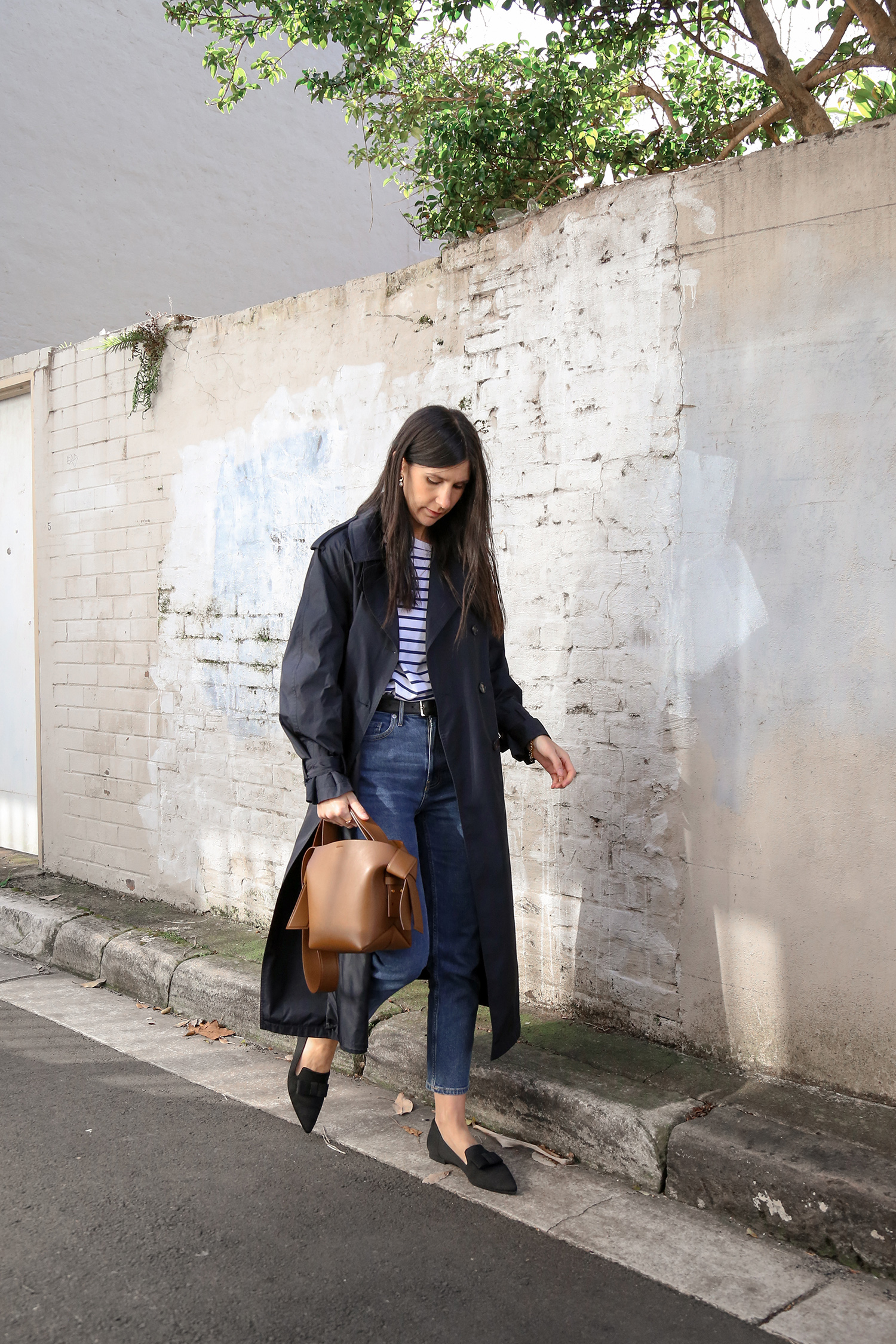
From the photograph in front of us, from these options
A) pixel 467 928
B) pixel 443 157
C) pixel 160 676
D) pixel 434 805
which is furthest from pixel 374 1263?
pixel 443 157

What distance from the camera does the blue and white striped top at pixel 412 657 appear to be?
2.94m

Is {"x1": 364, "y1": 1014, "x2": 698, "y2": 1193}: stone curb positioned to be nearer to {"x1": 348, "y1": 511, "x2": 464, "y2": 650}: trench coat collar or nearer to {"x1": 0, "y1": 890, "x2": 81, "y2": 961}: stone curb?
{"x1": 348, "y1": 511, "x2": 464, "y2": 650}: trench coat collar

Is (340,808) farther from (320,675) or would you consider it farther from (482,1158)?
(482,1158)

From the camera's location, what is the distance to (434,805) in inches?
119

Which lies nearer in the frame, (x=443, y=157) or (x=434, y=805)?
(x=434, y=805)

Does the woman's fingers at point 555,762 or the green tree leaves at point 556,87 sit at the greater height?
the green tree leaves at point 556,87

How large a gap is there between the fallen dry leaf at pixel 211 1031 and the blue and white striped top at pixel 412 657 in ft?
6.46

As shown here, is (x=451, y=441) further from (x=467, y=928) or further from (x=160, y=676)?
(x=160, y=676)

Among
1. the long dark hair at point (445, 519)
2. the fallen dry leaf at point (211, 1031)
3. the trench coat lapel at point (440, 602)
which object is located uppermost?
the long dark hair at point (445, 519)

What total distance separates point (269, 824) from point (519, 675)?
1.63m

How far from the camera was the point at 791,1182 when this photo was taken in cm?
268

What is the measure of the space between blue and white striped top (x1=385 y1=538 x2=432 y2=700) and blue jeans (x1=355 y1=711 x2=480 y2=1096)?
2.6 inches

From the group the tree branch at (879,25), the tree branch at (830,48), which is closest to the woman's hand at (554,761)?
the tree branch at (879,25)

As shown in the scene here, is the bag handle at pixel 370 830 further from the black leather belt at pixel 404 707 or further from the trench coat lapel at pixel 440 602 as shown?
the trench coat lapel at pixel 440 602
